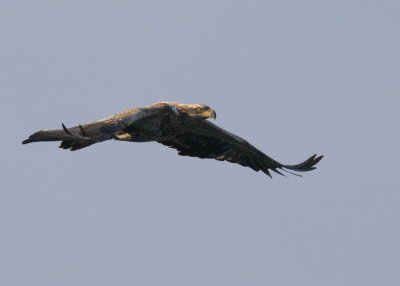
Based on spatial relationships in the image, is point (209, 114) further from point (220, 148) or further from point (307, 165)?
point (307, 165)

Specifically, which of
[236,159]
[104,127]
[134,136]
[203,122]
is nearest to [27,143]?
[104,127]

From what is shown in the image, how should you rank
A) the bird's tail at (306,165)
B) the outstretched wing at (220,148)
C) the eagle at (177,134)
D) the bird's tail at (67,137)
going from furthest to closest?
the bird's tail at (306,165), the outstretched wing at (220,148), the eagle at (177,134), the bird's tail at (67,137)

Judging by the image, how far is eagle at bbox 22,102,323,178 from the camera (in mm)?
20422

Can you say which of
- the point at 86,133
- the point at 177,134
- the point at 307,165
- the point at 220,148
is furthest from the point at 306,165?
the point at 86,133

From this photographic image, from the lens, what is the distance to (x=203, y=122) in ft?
83.5

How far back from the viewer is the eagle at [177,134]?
2042 cm

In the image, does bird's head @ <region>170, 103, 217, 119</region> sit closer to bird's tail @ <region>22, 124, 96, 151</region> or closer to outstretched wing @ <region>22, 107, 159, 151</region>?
outstretched wing @ <region>22, 107, 159, 151</region>

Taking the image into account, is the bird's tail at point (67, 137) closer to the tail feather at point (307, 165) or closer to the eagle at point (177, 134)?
the eagle at point (177, 134)

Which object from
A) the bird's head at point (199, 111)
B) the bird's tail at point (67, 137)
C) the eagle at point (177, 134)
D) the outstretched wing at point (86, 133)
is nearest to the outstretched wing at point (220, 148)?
the eagle at point (177, 134)

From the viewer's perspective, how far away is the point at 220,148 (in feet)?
87.9

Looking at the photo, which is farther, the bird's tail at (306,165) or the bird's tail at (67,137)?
the bird's tail at (306,165)

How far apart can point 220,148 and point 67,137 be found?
726 centimetres

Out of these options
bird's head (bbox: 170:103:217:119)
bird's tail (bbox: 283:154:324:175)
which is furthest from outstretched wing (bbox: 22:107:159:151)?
bird's tail (bbox: 283:154:324:175)

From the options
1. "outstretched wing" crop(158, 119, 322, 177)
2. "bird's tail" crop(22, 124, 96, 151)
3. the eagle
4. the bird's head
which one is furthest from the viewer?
"outstretched wing" crop(158, 119, 322, 177)
